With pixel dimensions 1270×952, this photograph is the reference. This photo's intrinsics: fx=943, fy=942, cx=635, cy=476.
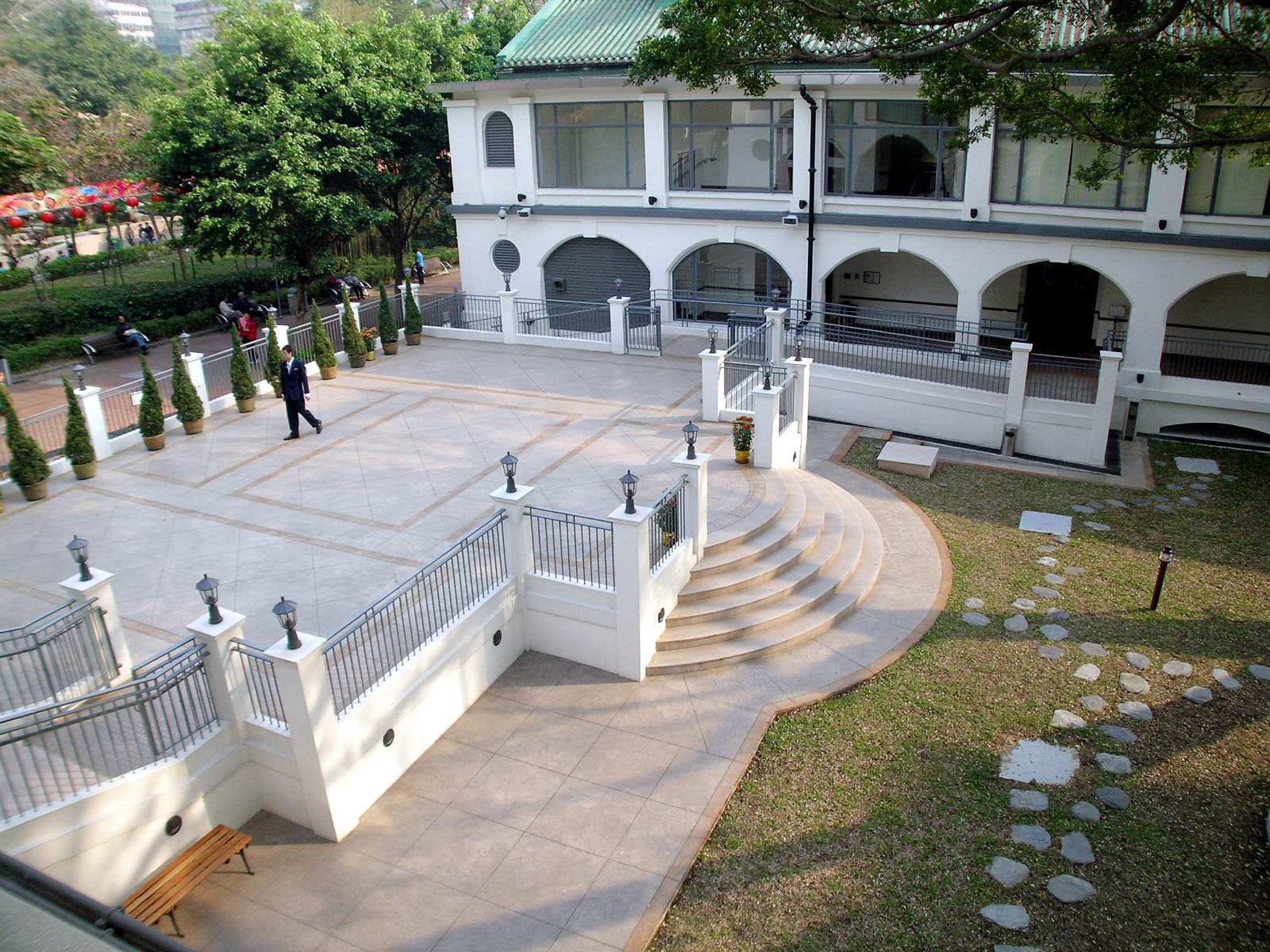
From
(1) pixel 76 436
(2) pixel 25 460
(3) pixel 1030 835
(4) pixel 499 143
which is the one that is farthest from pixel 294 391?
(3) pixel 1030 835

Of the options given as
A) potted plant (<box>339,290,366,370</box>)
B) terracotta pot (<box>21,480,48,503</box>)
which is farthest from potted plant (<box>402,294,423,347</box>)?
terracotta pot (<box>21,480,48,503</box>)

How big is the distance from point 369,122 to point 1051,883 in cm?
2583

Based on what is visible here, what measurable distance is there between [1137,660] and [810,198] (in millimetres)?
14063

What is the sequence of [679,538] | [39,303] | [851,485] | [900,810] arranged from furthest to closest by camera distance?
[39,303]
[851,485]
[679,538]
[900,810]

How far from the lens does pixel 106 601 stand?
979 centimetres

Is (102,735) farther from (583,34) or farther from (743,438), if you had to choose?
(583,34)

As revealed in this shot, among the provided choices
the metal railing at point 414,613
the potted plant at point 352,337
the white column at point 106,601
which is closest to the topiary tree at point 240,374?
the potted plant at point 352,337

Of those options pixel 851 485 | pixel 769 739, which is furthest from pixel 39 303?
pixel 769 739

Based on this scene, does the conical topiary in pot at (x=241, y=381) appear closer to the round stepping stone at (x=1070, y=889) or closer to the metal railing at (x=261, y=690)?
the metal railing at (x=261, y=690)

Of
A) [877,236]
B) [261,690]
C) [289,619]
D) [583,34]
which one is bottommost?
[261,690]

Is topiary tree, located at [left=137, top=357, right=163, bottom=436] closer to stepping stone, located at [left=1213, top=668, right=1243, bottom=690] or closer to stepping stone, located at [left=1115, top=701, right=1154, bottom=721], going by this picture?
stepping stone, located at [left=1115, top=701, right=1154, bottom=721]

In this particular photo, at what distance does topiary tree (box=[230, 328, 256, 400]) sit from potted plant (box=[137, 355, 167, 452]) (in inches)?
63.2

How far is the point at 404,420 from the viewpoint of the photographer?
17.6 metres

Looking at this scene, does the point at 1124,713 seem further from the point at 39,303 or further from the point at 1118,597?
the point at 39,303
